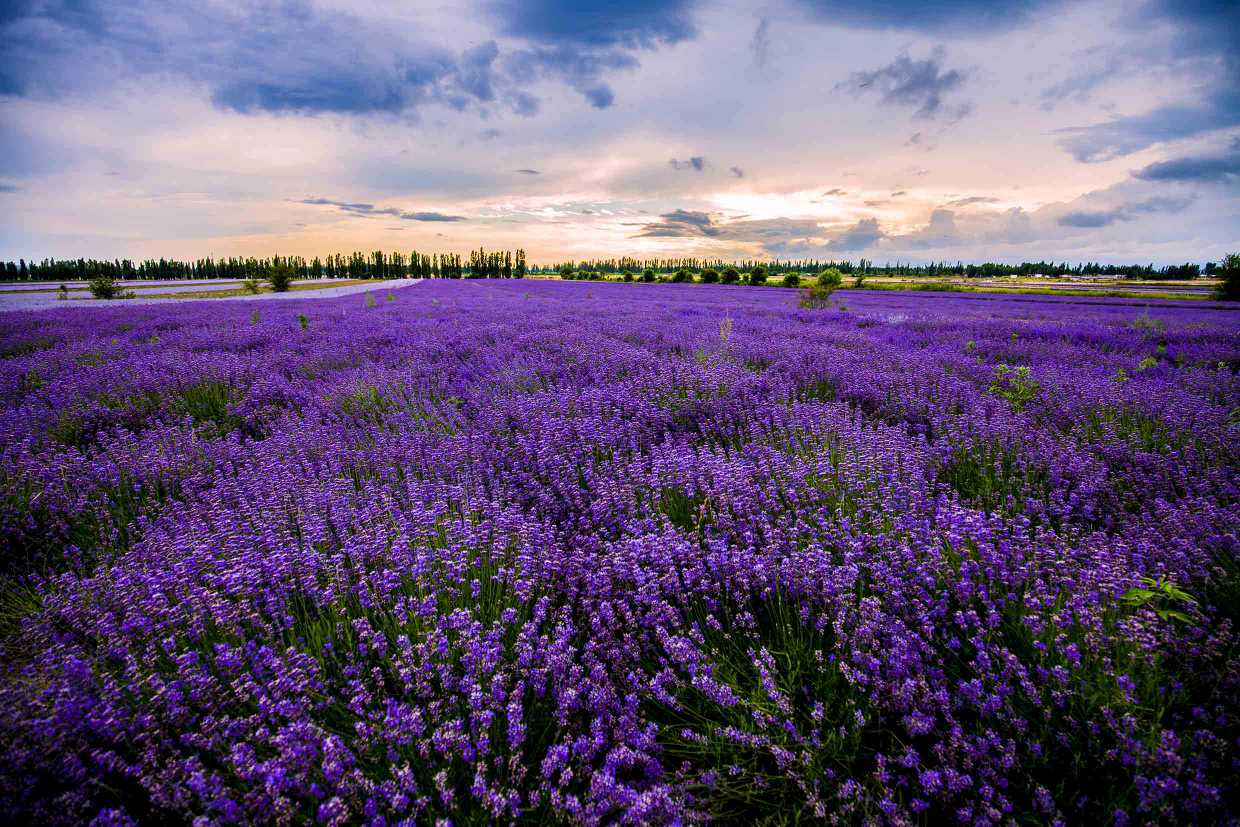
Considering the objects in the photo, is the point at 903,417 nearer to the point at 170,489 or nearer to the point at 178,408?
the point at 170,489

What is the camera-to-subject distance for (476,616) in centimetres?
201

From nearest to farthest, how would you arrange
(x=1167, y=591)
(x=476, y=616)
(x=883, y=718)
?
(x=883, y=718), (x=1167, y=591), (x=476, y=616)

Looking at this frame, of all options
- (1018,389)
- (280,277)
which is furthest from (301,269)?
(1018,389)

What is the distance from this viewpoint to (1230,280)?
76.5ft

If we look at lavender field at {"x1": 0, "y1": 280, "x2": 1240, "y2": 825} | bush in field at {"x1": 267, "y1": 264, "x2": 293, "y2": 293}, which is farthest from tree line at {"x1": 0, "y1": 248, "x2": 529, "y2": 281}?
lavender field at {"x1": 0, "y1": 280, "x2": 1240, "y2": 825}

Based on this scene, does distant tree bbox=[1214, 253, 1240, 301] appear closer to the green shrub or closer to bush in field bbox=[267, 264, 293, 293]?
the green shrub

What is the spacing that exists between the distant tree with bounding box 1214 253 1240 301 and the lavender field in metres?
31.7

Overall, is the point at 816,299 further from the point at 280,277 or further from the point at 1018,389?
the point at 280,277

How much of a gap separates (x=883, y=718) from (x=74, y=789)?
7.82ft

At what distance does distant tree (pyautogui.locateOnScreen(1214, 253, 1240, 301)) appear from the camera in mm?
23094

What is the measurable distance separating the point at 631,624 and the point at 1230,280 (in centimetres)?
3674

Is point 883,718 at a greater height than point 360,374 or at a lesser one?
lesser

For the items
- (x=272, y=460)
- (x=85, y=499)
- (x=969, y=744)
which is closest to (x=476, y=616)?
(x=969, y=744)

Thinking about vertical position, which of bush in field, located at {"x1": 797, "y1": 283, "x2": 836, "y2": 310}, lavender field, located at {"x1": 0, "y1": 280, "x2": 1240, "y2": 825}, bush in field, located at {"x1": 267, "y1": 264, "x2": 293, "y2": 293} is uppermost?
bush in field, located at {"x1": 267, "y1": 264, "x2": 293, "y2": 293}
